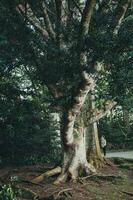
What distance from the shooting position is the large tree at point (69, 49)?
43.0 ft

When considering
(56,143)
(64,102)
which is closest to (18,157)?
(56,143)

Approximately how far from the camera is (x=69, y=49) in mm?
13422

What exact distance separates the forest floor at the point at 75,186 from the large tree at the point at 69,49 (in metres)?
0.60

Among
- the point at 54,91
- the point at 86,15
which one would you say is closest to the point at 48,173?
the point at 54,91

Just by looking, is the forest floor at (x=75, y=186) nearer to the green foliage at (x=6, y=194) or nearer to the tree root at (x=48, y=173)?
the tree root at (x=48, y=173)

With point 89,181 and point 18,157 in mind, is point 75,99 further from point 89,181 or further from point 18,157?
point 18,157

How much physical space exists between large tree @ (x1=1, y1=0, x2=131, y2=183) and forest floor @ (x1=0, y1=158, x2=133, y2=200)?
602mm

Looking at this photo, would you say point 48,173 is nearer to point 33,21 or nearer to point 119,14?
point 33,21

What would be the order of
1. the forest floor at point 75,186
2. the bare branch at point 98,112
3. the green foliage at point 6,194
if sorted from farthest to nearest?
the bare branch at point 98,112 → the forest floor at point 75,186 → the green foliage at point 6,194

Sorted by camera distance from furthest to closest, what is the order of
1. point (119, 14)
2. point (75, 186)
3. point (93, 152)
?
point (93, 152) < point (75, 186) < point (119, 14)

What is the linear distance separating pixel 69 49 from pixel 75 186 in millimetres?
5367

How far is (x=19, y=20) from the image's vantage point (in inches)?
597

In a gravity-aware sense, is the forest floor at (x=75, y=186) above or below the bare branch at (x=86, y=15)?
below

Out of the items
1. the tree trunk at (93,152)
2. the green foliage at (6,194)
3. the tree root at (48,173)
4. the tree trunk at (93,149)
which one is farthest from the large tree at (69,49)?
the green foliage at (6,194)
